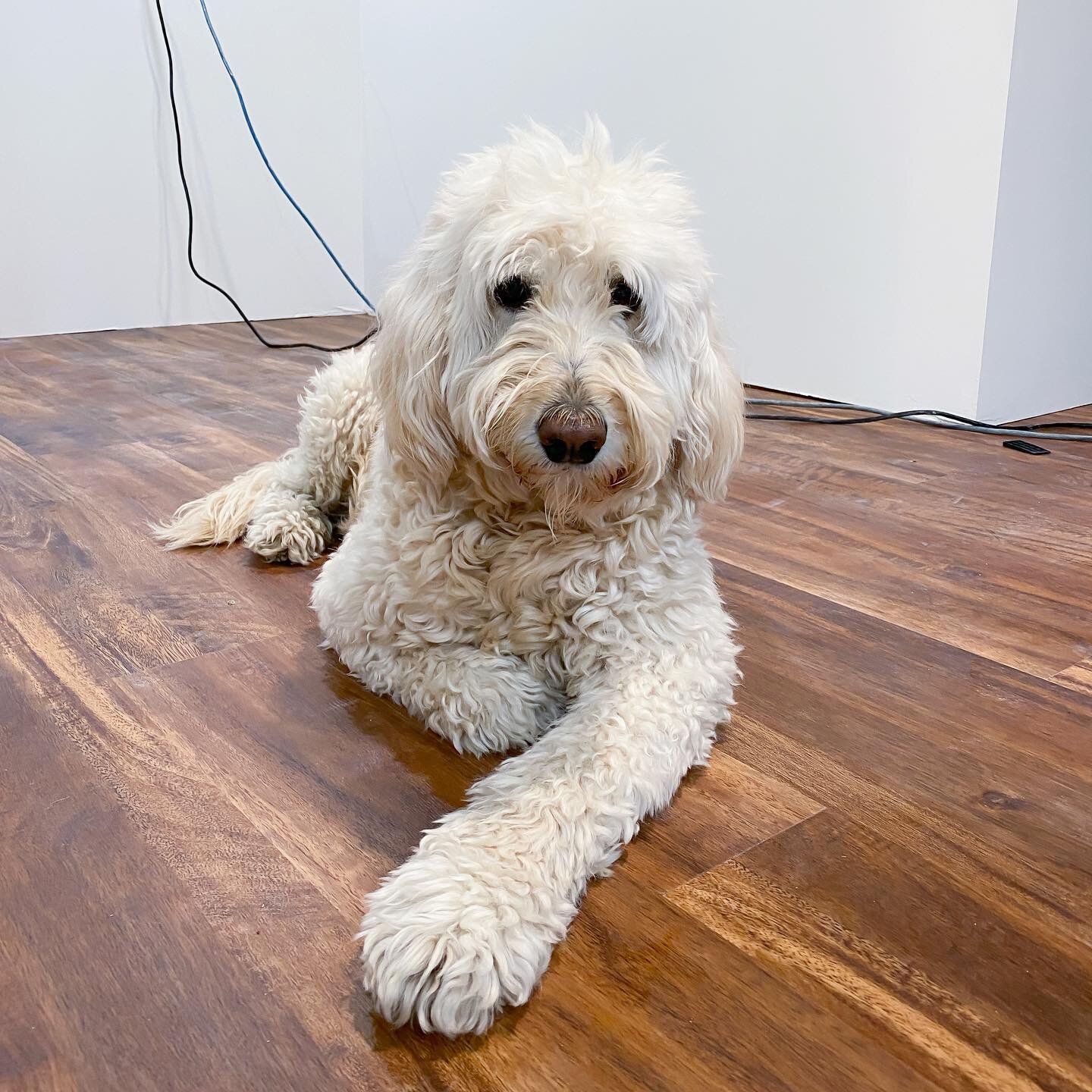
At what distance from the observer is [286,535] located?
1.89 m

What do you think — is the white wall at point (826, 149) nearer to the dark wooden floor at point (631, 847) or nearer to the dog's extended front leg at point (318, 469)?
the dark wooden floor at point (631, 847)

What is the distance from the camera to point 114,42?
14.2 ft

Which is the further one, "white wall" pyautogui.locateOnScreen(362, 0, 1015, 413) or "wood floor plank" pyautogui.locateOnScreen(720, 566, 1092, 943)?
"white wall" pyautogui.locateOnScreen(362, 0, 1015, 413)

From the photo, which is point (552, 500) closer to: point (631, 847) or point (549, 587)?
point (549, 587)

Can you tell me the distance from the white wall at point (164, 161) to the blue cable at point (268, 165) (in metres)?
0.03

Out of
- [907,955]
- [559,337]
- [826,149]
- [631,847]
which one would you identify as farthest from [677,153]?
[907,955]

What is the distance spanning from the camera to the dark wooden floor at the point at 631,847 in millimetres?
839

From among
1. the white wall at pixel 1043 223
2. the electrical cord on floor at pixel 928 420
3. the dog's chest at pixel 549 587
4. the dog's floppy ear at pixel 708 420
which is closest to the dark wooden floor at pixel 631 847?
the dog's chest at pixel 549 587

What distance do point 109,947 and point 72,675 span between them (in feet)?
2.00

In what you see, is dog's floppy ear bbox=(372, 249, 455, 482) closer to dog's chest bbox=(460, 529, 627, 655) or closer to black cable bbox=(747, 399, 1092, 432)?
dog's chest bbox=(460, 529, 627, 655)

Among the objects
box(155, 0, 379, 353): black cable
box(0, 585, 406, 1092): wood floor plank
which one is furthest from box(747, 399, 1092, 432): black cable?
box(0, 585, 406, 1092): wood floor plank

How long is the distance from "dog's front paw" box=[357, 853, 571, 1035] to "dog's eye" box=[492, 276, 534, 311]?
0.62 m

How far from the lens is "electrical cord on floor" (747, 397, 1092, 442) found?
9.73ft

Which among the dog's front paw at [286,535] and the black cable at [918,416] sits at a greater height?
the dog's front paw at [286,535]
